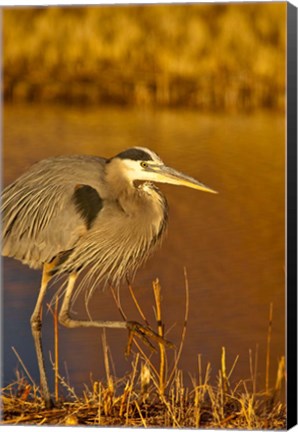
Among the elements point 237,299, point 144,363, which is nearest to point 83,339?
point 144,363

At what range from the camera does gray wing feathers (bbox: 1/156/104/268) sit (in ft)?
21.4

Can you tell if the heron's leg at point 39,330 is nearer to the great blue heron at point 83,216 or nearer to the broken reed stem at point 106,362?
the great blue heron at point 83,216

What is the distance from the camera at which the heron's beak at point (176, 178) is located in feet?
21.1

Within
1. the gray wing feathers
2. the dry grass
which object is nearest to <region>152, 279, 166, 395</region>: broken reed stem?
the dry grass

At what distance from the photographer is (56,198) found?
6.59m

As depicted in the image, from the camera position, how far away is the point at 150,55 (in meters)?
6.94

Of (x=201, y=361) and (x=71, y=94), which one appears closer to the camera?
(x=201, y=361)

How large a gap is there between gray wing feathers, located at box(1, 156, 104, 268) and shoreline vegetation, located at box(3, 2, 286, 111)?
0.56 meters

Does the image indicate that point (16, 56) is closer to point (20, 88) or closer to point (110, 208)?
point (20, 88)

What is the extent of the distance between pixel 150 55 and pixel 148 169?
72 centimetres

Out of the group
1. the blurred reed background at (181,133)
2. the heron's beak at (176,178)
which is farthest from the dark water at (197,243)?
the heron's beak at (176,178)

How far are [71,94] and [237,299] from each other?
1338 millimetres

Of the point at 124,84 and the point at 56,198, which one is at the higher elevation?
the point at 124,84

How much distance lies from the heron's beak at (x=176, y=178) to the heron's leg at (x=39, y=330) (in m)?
0.64
